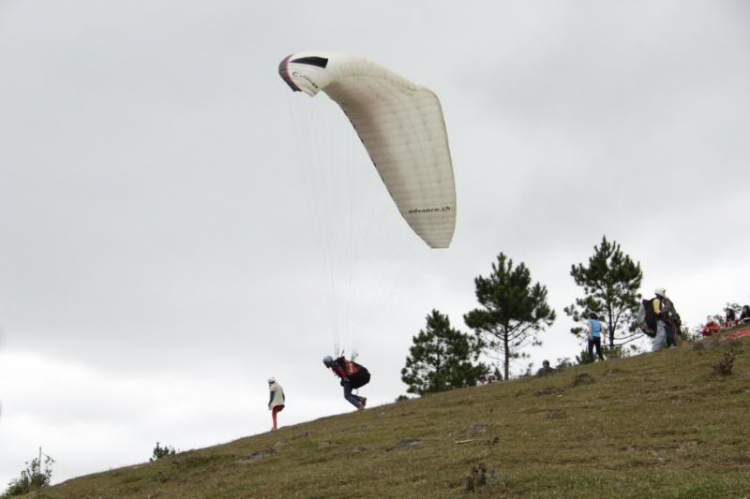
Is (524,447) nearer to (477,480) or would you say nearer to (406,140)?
(477,480)

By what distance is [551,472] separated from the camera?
1275 centimetres

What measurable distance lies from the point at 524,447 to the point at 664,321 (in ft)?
42.8

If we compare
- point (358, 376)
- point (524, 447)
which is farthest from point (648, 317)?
point (524, 447)

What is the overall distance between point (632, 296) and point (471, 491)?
3721cm

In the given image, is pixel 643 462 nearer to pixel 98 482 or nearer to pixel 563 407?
pixel 563 407

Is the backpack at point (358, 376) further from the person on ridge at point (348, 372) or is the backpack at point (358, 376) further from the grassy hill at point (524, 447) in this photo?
the grassy hill at point (524, 447)

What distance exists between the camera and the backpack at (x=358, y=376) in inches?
991

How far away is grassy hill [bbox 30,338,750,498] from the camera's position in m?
12.3

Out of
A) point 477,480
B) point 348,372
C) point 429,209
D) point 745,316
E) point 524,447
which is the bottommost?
point 477,480

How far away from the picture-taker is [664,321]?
26.5m

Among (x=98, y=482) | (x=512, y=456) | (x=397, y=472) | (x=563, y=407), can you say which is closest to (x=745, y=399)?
(x=563, y=407)

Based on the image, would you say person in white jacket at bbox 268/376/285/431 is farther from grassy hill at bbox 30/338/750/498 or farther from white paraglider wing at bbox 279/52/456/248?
white paraglider wing at bbox 279/52/456/248

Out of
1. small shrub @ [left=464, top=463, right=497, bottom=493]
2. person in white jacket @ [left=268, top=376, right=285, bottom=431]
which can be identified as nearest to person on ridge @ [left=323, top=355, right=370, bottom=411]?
person in white jacket @ [left=268, top=376, right=285, bottom=431]

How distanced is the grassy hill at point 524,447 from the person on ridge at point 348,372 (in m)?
0.94
